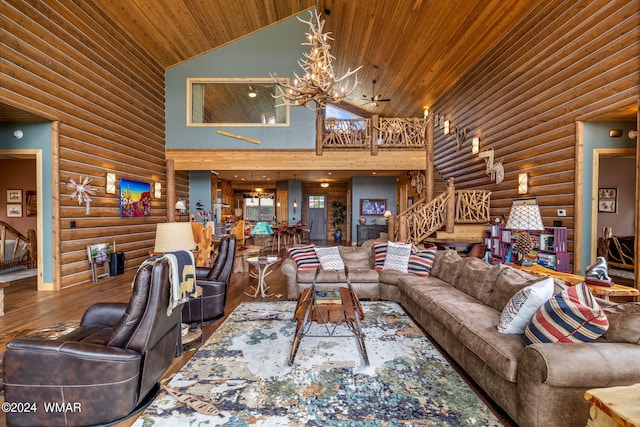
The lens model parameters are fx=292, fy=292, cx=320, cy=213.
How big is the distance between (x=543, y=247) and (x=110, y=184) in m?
8.35

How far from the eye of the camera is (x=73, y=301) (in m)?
4.36

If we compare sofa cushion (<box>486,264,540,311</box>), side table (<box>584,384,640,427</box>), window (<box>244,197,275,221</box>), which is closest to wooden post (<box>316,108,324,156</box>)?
sofa cushion (<box>486,264,540,311</box>)

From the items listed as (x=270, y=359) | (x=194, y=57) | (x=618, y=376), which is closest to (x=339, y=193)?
(x=194, y=57)

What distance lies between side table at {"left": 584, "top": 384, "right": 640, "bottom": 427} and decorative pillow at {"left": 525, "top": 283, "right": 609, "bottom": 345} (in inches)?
20.1

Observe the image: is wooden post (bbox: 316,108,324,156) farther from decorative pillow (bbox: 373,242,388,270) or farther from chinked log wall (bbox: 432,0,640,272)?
chinked log wall (bbox: 432,0,640,272)

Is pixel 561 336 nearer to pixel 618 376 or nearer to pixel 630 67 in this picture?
pixel 618 376

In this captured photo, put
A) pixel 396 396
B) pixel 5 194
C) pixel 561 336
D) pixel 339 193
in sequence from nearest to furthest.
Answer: pixel 561 336 → pixel 396 396 → pixel 5 194 → pixel 339 193

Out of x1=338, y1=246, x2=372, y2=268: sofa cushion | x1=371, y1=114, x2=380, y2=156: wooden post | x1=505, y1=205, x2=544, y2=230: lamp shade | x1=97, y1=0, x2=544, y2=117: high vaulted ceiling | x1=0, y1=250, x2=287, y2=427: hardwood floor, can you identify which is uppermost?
x1=97, y1=0, x2=544, y2=117: high vaulted ceiling

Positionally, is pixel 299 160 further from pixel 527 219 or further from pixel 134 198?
pixel 527 219

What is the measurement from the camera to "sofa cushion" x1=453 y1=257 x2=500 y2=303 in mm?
3002

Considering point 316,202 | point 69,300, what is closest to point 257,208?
point 316,202

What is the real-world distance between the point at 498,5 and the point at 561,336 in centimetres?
644

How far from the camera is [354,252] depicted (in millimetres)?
5031

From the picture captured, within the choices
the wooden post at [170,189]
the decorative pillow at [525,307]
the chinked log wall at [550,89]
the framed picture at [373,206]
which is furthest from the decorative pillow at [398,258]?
the framed picture at [373,206]
